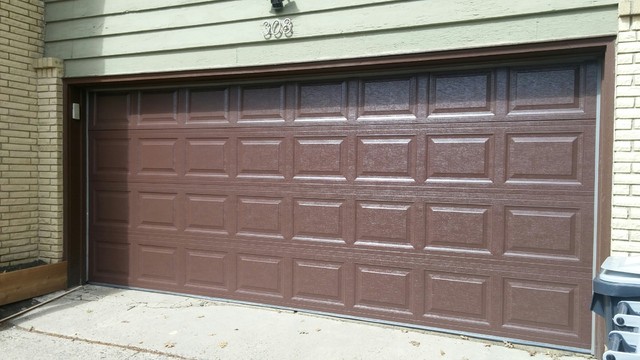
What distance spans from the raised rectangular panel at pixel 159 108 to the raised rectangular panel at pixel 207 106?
0.20m

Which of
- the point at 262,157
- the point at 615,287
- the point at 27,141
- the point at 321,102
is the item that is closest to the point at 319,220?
the point at 262,157

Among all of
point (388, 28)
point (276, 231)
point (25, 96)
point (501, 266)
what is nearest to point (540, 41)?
point (388, 28)

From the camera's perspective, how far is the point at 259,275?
16.9 feet

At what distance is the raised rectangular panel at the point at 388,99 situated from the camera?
4551 mm

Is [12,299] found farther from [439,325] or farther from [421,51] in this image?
[421,51]

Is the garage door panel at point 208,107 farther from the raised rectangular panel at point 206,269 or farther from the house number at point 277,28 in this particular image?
the raised rectangular panel at point 206,269

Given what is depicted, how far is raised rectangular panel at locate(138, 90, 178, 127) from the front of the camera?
18.1 feet

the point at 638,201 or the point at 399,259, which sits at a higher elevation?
the point at 638,201

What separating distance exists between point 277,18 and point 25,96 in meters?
3.12

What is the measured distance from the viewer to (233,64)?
16.2 ft

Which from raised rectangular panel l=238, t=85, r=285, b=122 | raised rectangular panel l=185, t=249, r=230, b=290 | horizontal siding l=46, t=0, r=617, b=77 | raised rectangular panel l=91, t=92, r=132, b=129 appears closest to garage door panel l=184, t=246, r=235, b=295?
raised rectangular panel l=185, t=249, r=230, b=290

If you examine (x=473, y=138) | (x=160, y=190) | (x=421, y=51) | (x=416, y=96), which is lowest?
(x=160, y=190)

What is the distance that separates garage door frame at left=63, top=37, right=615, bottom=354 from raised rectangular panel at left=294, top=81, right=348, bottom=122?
5.8 inches

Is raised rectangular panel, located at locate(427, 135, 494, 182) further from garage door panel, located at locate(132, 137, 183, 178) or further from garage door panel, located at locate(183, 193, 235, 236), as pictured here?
garage door panel, located at locate(132, 137, 183, 178)
